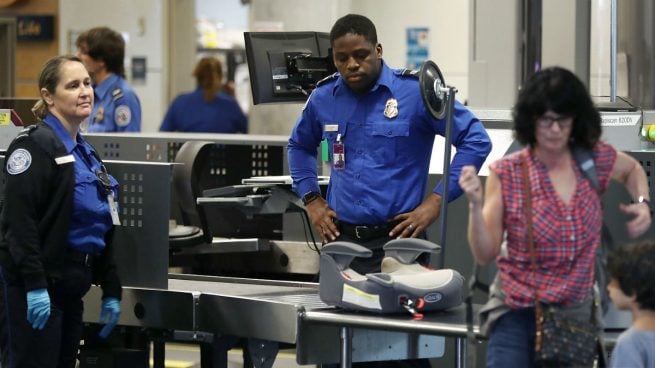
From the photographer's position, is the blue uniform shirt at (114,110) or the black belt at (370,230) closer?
the black belt at (370,230)

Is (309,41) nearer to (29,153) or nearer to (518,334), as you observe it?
(29,153)

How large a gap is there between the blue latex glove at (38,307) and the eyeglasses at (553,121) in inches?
74.9

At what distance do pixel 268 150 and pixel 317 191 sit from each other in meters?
1.61

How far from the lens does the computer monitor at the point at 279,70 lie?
6141 mm

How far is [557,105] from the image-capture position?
3889mm

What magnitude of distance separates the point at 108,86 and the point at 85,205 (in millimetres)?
3103

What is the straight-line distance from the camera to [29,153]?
4996 mm

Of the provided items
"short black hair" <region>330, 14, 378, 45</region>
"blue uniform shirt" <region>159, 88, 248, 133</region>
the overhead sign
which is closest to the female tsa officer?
"short black hair" <region>330, 14, 378, 45</region>

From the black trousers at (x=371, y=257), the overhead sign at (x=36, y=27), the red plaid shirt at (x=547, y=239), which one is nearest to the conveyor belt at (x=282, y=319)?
the black trousers at (x=371, y=257)

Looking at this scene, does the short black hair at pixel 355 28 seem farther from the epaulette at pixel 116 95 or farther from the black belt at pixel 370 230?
the epaulette at pixel 116 95

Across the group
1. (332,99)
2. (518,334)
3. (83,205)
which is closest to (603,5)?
(332,99)

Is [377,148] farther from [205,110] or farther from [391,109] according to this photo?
[205,110]

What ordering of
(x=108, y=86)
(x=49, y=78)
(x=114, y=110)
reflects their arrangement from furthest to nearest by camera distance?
(x=108, y=86), (x=114, y=110), (x=49, y=78)

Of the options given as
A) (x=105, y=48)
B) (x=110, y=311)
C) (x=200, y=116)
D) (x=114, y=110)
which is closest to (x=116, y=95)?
(x=114, y=110)
